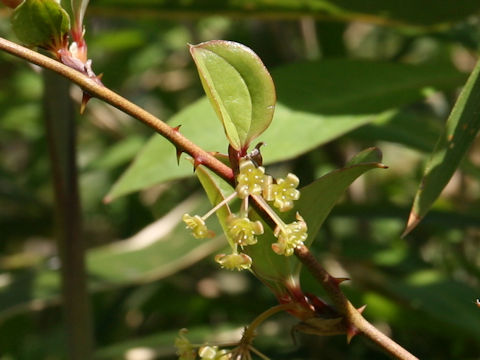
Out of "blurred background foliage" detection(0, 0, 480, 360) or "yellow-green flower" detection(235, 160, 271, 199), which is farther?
"blurred background foliage" detection(0, 0, 480, 360)

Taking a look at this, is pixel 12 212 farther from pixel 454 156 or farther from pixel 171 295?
pixel 454 156

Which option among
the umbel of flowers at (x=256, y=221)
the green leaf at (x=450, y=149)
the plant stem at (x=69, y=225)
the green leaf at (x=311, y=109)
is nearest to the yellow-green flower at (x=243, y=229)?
the umbel of flowers at (x=256, y=221)

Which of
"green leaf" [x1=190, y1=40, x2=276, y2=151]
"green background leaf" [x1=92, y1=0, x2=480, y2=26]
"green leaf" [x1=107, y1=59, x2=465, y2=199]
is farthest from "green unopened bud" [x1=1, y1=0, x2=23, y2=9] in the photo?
"green background leaf" [x1=92, y1=0, x2=480, y2=26]

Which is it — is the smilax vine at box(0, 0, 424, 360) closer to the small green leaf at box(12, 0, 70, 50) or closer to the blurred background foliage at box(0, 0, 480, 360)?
the small green leaf at box(12, 0, 70, 50)

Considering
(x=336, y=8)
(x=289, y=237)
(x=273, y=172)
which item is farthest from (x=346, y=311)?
(x=273, y=172)

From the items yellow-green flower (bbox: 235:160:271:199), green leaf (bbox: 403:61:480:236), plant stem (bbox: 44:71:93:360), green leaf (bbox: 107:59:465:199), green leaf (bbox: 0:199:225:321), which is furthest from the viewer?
green leaf (bbox: 0:199:225:321)

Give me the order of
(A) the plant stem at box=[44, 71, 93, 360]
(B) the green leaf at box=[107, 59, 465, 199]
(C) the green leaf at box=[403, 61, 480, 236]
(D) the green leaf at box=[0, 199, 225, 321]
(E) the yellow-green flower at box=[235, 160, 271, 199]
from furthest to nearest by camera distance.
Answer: (D) the green leaf at box=[0, 199, 225, 321] < (A) the plant stem at box=[44, 71, 93, 360] < (B) the green leaf at box=[107, 59, 465, 199] < (C) the green leaf at box=[403, 61, 480, 236] < (E) the yellow-green flower at box=[235, 160, 271, 199]

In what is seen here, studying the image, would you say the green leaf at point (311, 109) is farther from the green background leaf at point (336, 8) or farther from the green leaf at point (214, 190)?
the green leaf at point (214, 190)
